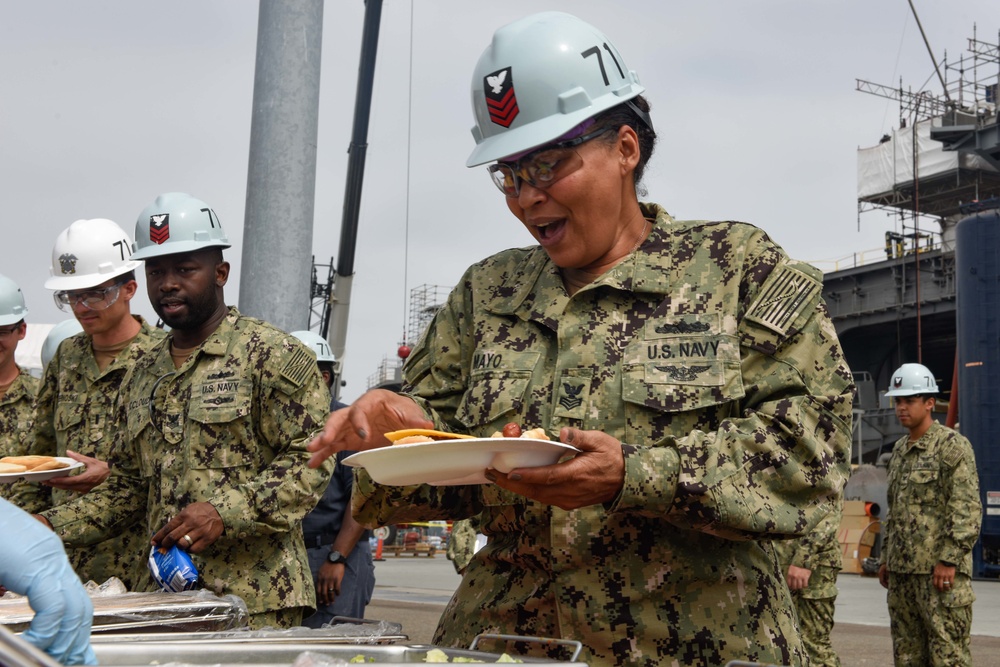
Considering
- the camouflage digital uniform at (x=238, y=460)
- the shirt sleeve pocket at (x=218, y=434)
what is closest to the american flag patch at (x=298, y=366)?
the camouflage digital uniform at (x=238, y=460)

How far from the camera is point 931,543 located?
27.8 feet

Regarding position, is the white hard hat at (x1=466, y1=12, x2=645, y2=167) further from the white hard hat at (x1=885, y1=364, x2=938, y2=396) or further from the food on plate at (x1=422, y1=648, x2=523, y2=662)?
the white hard hat at (x1=885, y1=364, x2=938, y2=396)

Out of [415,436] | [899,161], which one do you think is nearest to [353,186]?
[415,436]

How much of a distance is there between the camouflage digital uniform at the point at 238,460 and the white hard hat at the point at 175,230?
13.9 inches

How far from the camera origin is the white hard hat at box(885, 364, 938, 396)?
365 inches

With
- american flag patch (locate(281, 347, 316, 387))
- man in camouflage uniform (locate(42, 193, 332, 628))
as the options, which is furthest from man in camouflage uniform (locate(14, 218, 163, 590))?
american flag patch (locate(281, 347, 316, 387))

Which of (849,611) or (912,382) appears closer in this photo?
(912,382)

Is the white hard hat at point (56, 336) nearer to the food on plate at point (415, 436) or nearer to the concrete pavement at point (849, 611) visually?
the concrete pavement at point (849, 611)

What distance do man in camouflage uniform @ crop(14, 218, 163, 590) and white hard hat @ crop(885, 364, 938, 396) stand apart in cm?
589

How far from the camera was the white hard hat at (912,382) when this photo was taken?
927 centimetres

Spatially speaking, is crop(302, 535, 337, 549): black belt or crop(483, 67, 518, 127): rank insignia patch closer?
crop(483, 67, 518, 127): rank insignia patch

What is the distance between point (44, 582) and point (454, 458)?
791 mm

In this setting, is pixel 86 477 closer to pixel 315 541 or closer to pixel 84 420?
pixel 84 420

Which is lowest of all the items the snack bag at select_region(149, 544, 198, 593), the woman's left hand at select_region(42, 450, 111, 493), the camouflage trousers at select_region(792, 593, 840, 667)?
the camouflage trousers at select_region(792, 593, 840, 667)
